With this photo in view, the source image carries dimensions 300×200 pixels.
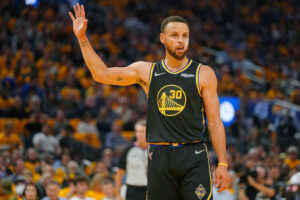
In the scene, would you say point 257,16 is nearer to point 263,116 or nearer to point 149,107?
point 263,116

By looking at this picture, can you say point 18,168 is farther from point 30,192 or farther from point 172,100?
point 172,100

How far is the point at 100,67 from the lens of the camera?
15.5ft

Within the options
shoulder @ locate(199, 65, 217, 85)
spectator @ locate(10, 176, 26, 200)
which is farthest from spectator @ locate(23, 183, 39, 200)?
shoulder @ locate(199, 65, 217, 85)

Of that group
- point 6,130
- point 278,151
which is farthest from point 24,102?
point 278,151

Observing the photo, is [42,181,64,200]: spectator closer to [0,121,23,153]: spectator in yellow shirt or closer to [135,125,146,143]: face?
[135,125,146,143]: face

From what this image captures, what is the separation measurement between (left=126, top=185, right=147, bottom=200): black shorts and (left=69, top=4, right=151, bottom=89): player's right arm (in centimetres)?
404

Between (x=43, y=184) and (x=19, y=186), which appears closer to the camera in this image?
(x=19, y=186)

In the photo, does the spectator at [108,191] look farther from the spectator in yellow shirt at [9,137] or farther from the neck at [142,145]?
the spectator in yellow shirt at [9,137]

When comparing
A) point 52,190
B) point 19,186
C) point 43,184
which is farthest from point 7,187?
point 43,184

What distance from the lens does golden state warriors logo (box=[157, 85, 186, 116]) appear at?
4629 millimetres

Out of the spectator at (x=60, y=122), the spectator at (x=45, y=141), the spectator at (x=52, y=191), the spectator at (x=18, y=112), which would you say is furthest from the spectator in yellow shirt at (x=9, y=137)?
the spectator at (x=52, y=191)

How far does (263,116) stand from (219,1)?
406 inches

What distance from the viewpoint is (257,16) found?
2612 cm

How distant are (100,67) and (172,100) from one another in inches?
27.4
